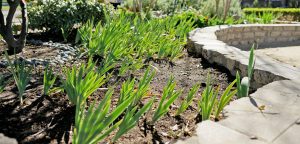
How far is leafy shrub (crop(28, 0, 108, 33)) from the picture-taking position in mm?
4676

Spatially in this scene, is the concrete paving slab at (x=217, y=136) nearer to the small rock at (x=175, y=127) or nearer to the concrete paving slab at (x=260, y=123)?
the concrete paving slab at (x=260, y=123)

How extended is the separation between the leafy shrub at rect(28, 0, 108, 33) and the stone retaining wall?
2.09m

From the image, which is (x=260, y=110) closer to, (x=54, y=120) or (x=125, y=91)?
(x=125, y=91)

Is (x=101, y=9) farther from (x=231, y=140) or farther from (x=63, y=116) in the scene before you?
(x=231, y=140)

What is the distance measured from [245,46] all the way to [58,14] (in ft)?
11.1

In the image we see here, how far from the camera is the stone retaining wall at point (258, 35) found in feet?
19.1

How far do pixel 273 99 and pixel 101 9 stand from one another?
372 centimetres

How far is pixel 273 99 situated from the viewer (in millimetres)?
2062

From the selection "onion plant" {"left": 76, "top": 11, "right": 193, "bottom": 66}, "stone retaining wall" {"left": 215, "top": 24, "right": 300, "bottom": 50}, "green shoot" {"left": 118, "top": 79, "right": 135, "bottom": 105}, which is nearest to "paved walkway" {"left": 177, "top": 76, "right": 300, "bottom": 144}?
"green shoot" {"left": 118, "top": 79, "right": 135, "bottom": 105}

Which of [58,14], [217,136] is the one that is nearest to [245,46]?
[58,14]

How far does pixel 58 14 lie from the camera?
4715 mm

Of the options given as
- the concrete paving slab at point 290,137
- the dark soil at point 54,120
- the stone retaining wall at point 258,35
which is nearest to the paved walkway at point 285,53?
the stone retaining wall at point 258,35

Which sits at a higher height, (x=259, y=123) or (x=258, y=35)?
(x=259, y=123)

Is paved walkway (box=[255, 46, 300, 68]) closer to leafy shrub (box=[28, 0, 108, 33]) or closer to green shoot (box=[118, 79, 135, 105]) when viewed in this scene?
leafy shrub (box=[28, 0, 108, 33])
